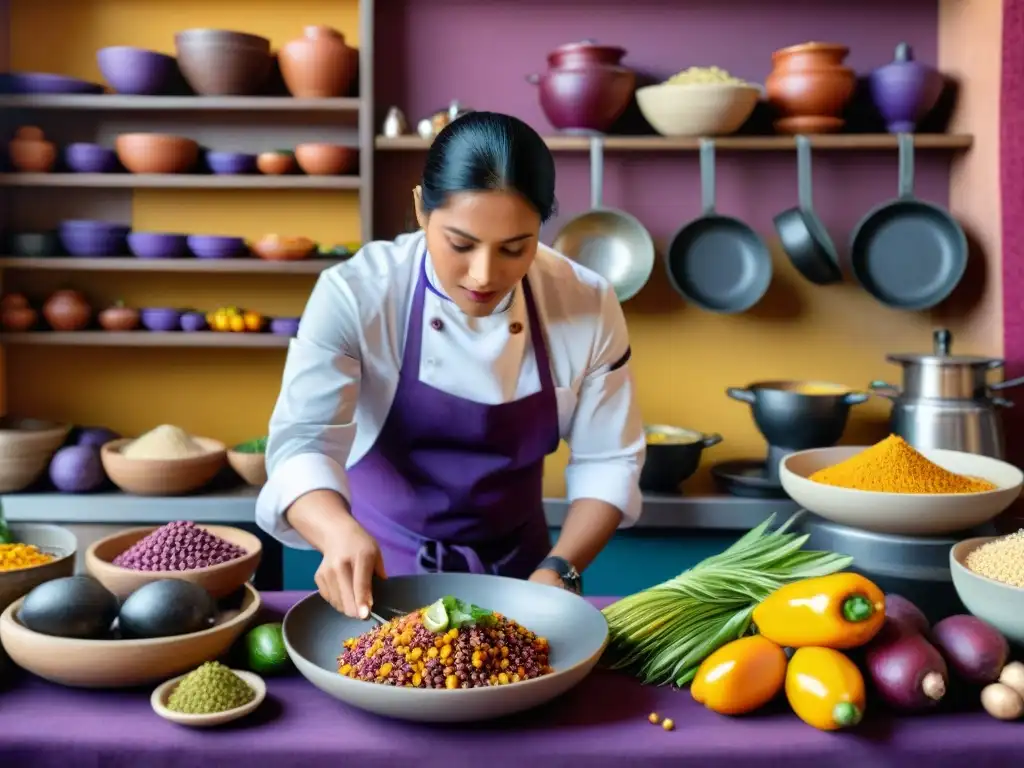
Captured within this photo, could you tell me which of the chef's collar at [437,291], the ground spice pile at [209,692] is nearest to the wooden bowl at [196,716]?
the ground spice pile at [209,692]

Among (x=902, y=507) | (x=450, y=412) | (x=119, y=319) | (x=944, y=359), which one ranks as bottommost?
(x=902, y=507)

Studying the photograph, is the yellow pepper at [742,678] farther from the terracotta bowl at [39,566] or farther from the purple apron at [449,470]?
the terracotta bowl at [39,566]

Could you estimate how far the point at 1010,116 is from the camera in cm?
273

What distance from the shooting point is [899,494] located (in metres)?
1.49

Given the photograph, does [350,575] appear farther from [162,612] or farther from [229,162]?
[229,162]

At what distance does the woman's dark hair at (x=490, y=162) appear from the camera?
1340 millimetres

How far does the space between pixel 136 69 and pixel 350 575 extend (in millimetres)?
2109

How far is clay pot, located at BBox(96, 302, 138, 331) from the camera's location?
2.95 m

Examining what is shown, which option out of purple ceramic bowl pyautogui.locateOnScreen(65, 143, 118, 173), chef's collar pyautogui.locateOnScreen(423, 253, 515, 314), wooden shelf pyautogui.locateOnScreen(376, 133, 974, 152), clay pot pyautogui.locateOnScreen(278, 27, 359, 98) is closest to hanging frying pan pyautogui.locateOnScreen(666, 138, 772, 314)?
wooden shelf pyautogui.locateOnScreen(376, 133, 974, 152)

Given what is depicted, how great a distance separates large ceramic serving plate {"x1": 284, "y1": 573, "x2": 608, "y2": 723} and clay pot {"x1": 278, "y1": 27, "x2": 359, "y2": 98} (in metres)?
1.92

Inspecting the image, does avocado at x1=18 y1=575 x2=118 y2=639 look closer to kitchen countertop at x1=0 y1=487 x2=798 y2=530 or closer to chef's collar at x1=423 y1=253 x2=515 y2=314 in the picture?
chef's collar at x1=423 y1=253 x2=515 y2=314

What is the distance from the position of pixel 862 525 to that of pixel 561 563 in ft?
1.53

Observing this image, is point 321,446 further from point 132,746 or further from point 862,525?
point 862,525

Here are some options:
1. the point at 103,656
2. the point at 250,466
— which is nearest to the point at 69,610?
the point at 103,656
